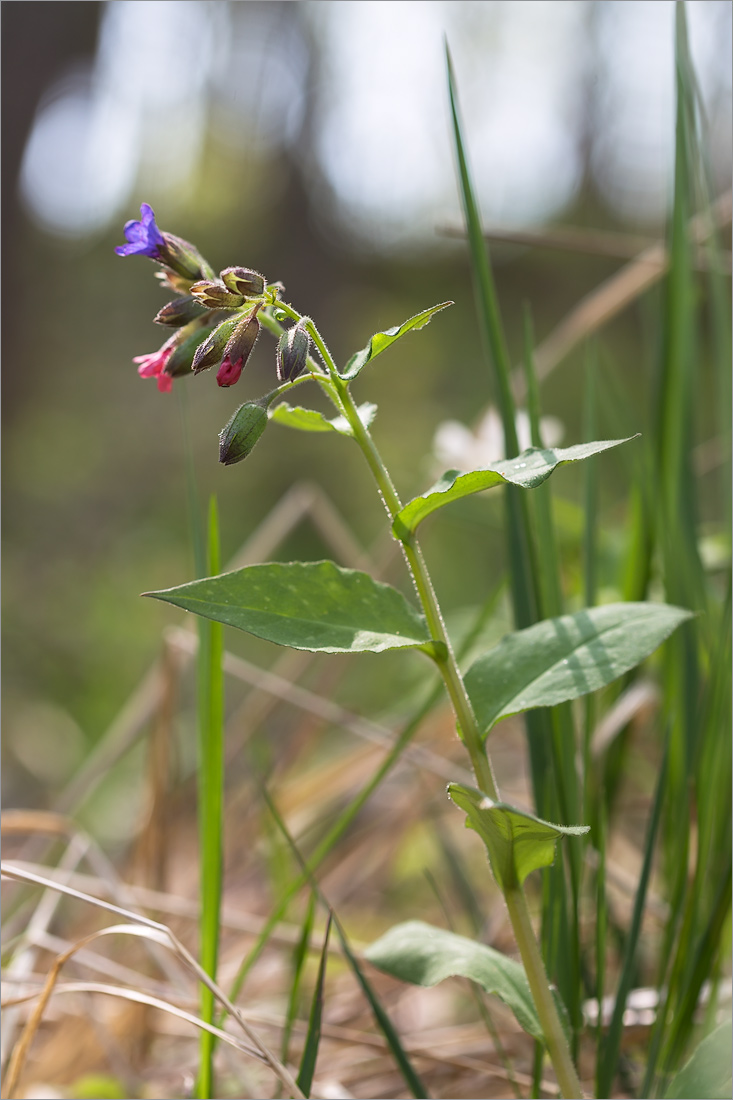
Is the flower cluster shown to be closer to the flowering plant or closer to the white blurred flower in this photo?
the flowering plant

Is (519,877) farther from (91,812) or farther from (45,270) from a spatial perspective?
(45,270)

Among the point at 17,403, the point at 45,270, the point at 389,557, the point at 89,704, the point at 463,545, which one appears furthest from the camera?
the point at 45,270

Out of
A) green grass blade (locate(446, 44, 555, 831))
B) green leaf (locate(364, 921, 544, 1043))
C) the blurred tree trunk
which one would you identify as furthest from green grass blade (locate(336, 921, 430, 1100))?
the blurred tree trunk

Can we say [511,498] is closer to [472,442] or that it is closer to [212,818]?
[212,818]

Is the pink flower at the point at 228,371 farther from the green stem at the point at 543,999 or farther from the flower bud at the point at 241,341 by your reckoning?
the green stem at the point at 543,999

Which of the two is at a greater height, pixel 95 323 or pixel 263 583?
pixel 95 323

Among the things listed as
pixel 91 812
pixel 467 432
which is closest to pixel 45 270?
pixel 91 812
